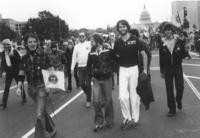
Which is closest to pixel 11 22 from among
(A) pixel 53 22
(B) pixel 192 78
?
(A) pixel 53 22

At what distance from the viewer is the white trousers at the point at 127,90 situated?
726cm

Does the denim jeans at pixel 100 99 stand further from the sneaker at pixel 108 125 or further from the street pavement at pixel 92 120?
the street pavement at pixel 92 120

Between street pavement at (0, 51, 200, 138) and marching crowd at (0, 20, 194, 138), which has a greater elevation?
marching crowd at (0, 20, 194, 138)

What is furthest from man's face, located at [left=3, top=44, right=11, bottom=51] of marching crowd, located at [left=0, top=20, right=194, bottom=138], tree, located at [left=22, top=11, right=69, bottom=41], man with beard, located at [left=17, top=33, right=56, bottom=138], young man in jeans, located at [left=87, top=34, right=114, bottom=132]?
tree, located at [left=22, top=11, right=69, bottom=41]

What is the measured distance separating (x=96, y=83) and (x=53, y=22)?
113m

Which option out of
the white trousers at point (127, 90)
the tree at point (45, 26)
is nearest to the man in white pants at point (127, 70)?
the white trousers at point (127, 90)

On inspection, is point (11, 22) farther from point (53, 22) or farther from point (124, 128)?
point (124, 128)

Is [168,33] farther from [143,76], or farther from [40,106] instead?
[40,106]

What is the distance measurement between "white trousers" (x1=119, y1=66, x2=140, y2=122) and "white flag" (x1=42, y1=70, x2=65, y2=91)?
4.03 ft

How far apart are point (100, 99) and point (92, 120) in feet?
3.27

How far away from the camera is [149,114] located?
8484 mm

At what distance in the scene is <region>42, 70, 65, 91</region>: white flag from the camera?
257 inches

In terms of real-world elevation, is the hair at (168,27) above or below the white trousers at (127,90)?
above

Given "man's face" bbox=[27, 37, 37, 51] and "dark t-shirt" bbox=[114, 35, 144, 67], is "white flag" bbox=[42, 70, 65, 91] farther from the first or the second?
"dark t-shirt" bbox=[114, 35, 144, 67]
